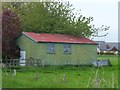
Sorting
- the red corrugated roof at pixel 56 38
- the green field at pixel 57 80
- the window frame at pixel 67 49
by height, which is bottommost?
the green field at pixel 57 80

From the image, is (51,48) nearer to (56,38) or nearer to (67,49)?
(67,49)

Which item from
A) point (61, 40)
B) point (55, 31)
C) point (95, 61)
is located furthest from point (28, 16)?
point (95, 61)

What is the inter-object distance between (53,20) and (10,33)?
6.69m

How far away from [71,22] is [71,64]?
6.27 meters

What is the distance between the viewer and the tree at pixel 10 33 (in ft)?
95.0

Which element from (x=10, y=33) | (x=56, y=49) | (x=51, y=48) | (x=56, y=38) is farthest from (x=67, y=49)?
(x=10, y=33)

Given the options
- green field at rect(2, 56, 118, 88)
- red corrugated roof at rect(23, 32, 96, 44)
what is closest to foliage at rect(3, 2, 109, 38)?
red corrugated roof at rect(23, 32, 96, 44)

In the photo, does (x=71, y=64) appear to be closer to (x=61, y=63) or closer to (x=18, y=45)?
(x=61, y=63)

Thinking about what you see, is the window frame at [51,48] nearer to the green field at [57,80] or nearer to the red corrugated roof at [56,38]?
the red corrugated roof at [56,38]

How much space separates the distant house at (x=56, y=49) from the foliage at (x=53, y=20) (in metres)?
1.85

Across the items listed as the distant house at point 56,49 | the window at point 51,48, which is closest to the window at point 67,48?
the distant house at point 56,49

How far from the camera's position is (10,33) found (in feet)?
97.2

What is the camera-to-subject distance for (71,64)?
3044cm

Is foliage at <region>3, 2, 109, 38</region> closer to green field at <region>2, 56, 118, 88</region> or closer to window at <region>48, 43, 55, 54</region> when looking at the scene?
window at <region>48, 43, 55, 54</region>
